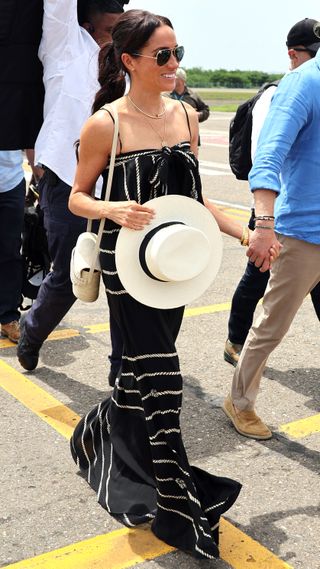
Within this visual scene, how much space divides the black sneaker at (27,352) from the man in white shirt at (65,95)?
36cm

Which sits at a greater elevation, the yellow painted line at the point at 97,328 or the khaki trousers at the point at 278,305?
the khaki trousers at the point at 278,305

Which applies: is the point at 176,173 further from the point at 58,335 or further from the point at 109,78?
the point at 58,335

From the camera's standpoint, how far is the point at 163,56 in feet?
9.15

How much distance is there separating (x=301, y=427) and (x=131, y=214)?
67.9 inches

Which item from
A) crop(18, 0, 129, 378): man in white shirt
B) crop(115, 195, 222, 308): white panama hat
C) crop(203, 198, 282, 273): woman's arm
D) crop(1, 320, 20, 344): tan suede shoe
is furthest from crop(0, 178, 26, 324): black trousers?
crop(115, 195, 222, 308): white panama hat

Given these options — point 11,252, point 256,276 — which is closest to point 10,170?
point 11,252

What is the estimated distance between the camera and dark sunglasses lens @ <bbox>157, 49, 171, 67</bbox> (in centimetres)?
279

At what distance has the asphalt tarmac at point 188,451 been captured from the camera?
9.27 feet

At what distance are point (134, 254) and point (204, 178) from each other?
36.6ft

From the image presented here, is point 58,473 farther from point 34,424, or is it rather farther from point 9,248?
point 9,248

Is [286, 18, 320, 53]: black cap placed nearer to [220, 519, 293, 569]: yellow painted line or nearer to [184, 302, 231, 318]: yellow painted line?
[184, 302, 231, 318]: yellow painted line

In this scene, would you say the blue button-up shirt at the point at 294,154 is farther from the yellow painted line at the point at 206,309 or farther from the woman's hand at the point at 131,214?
the yellow painted line at the point at 206,309

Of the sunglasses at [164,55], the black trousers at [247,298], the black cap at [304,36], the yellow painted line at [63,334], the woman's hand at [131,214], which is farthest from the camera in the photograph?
the yellow painted line at [63,334]

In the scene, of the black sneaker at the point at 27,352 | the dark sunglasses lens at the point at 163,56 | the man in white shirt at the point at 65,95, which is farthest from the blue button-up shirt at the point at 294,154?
the black sneaker at the point at 27,352
